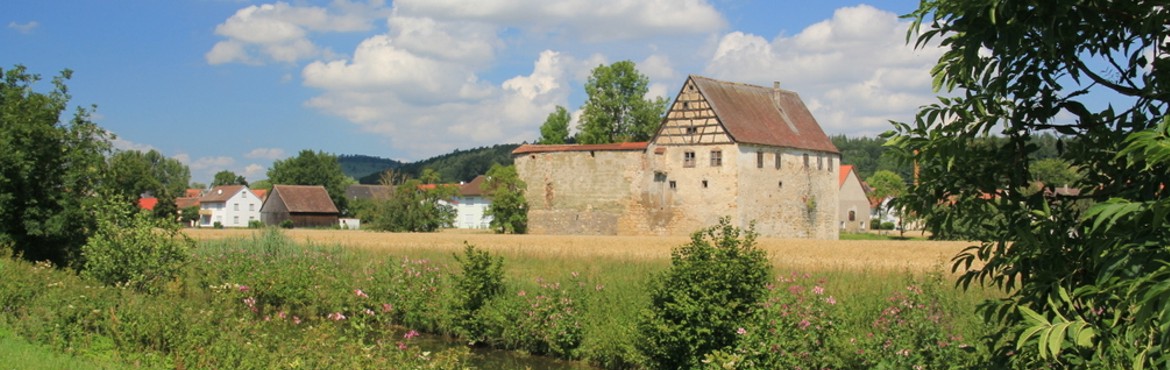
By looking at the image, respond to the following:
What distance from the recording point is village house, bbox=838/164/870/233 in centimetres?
8806

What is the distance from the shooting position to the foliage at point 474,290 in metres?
19.3

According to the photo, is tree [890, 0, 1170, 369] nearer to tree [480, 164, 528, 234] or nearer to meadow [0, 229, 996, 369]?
meadow [0, 229, 996, 369]

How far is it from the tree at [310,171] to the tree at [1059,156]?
12792cm

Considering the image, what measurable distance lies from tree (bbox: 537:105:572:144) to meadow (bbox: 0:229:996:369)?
4345 centimetres

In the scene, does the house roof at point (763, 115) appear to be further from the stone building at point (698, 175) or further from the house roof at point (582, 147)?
the house roof at point (582, 147)

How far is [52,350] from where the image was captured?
1154 cm

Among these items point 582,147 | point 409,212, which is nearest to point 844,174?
point 582,147

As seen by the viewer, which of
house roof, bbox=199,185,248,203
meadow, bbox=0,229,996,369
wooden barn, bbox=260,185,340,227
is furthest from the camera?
house roof, bbox=199,185,248,203

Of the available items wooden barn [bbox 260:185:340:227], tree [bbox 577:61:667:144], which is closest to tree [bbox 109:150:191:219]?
wooden barn [bbox 260:185:340:227]

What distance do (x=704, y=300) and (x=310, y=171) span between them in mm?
123556

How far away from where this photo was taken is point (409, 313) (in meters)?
20.8

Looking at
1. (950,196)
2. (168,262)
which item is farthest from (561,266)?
(950,196)

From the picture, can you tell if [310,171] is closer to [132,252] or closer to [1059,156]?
[132,252]

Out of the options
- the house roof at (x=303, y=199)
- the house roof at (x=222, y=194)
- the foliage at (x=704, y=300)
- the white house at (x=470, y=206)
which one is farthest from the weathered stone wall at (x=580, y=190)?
the house roof at (x=222, y=194)
